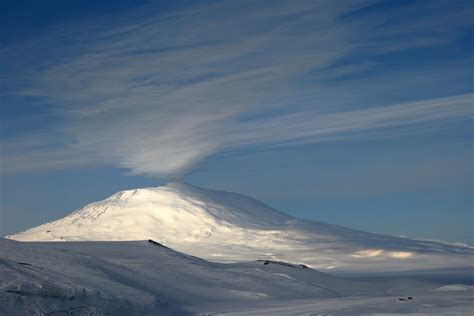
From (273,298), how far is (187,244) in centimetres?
15878

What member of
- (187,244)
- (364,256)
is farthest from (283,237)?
(364,256)

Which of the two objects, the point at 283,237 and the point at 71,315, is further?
the point at 283,237

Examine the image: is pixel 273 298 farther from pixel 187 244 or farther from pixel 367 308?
pixel 187 244

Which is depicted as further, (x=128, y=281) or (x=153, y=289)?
(x=128, y=281)

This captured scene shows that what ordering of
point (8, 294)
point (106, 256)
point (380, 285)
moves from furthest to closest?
point (380, 285)
point (106, 256)
point (8, 294)

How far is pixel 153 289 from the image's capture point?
30.4 metres

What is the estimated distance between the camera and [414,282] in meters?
59.3

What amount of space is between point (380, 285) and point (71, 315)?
35609 millimetres

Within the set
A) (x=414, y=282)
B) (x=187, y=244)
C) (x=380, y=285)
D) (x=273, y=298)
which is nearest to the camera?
(x=273, y=298)

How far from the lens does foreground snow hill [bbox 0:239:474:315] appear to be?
2239 centimetres

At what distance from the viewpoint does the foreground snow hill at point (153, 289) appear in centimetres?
2239

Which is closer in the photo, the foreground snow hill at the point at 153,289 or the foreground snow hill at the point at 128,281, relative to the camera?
the foreground snow hill at the point at 128,281

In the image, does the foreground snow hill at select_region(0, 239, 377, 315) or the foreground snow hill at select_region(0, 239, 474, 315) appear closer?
the foreground snow hill at select_region(0, 239, 377, 315)

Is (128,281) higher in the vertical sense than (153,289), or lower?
higher
